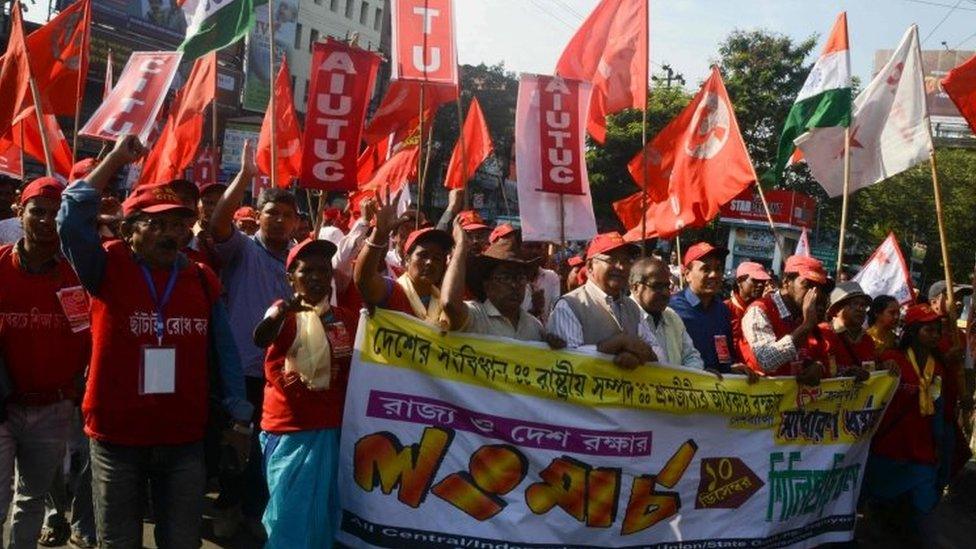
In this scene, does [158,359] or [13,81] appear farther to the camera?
[13,81]

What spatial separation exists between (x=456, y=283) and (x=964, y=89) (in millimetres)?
4731

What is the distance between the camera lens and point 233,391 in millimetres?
3742

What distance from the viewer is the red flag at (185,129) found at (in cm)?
877

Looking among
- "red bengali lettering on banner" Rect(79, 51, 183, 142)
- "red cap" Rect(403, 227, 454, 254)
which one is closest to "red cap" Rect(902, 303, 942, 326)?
"red cap" Rect(403, 227, 454, 254)

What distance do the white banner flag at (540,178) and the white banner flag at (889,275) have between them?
2621 millimetres

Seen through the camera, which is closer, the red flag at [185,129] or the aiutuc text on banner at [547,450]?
the aiutuc text on banner at [547,450]

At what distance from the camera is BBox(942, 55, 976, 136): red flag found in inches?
264

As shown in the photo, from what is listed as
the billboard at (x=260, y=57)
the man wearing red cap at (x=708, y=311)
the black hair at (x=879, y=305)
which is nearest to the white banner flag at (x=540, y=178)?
the man wearing red cap at (x=708, y=311)

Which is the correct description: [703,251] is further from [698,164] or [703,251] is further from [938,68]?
[938,68]

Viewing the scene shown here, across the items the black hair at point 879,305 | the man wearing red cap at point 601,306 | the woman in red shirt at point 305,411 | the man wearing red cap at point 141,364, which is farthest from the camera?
the black hair at point 879,305

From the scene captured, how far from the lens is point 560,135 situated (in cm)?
637

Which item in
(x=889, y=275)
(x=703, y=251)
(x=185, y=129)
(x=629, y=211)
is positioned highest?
(x=185, y=129)

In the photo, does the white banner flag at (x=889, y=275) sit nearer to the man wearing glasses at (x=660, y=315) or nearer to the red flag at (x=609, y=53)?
the red flag at (x=609, y=53)

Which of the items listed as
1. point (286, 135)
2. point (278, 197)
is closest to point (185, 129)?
point (286, 135)
